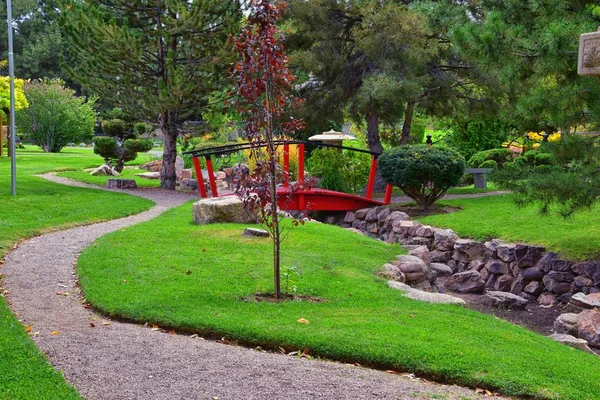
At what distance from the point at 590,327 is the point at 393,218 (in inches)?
277

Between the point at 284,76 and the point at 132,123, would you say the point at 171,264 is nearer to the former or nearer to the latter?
the point at 284,76

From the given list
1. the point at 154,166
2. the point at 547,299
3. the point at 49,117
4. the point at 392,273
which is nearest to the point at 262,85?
the point at 392,273

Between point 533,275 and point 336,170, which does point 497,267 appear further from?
point 336,170

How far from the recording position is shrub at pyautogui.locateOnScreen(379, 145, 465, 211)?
45.5 ft

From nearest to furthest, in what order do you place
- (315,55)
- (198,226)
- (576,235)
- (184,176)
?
(576,235), (198,226), (315,55), (184,176)

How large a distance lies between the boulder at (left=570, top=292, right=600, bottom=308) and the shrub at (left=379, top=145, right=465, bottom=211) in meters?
5.94

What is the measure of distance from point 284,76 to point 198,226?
5.14m

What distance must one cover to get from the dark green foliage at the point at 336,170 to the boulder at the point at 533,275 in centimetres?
772

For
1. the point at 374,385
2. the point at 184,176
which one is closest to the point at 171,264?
the point at 374,385

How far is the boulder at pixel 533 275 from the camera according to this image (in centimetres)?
966

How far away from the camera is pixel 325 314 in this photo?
20.5 feet

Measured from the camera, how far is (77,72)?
17.3 meters

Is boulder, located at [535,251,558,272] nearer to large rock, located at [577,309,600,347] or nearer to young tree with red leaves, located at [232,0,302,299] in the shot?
large rock, located at [577,309,600,347]

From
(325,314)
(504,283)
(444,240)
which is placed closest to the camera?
(325,314)
